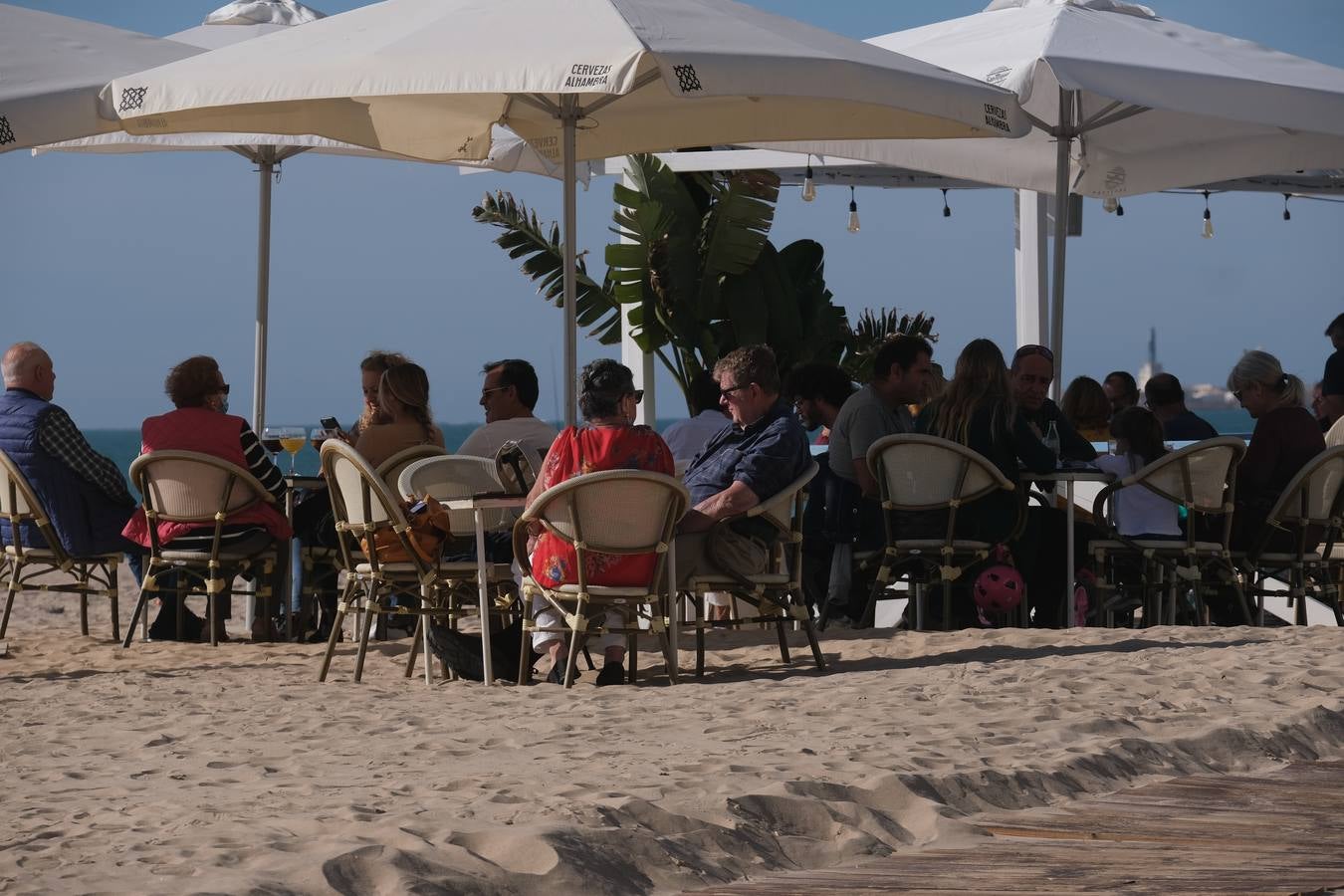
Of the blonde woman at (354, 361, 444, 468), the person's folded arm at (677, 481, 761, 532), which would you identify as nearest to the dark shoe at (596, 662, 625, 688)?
the person's folded arm at (677, 481, 761, 532)

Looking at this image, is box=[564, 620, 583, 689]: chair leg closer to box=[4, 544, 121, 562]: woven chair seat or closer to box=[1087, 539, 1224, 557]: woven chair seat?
box=[1087, 539, 1224, 557]: woven chair seat

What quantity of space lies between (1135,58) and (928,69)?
59.1 inches

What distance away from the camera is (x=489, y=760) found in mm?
4281

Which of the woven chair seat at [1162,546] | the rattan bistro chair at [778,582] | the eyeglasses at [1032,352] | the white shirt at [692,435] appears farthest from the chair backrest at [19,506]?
the woven chair seat at [1162,546]

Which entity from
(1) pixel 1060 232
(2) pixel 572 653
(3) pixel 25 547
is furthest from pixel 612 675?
(1) pixel 1060 232

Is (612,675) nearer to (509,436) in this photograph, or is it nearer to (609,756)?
(509,436)

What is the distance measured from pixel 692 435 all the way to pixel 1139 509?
1855 mm

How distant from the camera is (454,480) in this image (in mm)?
6254

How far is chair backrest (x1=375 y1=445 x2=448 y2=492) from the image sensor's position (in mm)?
6746

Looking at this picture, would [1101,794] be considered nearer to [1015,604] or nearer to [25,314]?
[1015,604]

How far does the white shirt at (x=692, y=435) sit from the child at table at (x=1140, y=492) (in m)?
1.61

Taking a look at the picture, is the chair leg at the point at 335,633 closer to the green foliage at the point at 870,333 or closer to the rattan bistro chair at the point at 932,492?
the rattan bistro chair at the point at 932,492

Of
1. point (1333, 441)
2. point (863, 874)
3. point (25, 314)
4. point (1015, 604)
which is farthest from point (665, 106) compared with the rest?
point (25, 314)

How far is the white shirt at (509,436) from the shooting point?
22.0 feet
